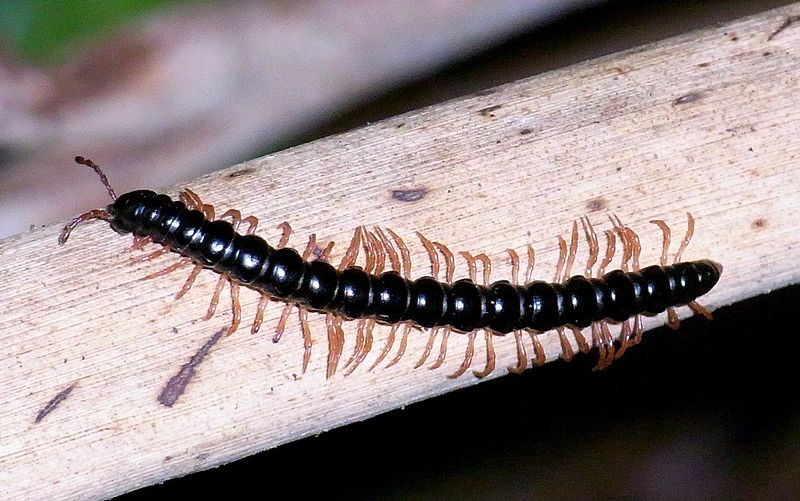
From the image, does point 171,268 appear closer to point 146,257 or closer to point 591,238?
point 146,257

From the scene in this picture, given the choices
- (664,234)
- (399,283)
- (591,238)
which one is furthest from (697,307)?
(399,283)

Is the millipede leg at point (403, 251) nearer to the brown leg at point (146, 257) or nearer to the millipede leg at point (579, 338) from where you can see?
the millipede leg at point (579, 338)

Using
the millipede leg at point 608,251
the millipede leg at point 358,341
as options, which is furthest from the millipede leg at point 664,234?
the millipede leg at point 358,341

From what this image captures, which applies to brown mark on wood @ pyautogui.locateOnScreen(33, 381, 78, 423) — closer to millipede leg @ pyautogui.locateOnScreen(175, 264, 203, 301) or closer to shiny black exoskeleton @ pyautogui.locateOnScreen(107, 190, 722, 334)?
millipede leg @ pyautogui.locateOnScreen(175, 264, 203, 301)

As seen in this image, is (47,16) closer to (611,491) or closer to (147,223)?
(147,223)

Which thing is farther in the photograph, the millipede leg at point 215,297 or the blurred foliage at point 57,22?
the blurred foliage at point 57,22
